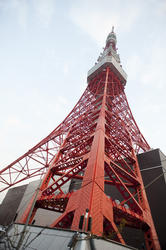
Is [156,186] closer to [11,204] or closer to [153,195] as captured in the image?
[153,195]

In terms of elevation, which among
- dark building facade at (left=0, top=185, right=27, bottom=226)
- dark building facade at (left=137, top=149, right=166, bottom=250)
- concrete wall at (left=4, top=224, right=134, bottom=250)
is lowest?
dark building facade at (left=0, top=185, right=27, bottom=226)

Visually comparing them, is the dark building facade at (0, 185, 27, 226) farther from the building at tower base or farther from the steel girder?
the steel girder

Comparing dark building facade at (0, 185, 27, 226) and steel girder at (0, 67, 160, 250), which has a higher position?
steel girder at (0, 67, 160, 250)

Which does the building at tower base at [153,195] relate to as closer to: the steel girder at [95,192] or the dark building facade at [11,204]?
the steel girder at [95,192]

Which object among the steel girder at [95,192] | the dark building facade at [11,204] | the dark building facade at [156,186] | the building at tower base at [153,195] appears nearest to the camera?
the steel girder at [95,192]

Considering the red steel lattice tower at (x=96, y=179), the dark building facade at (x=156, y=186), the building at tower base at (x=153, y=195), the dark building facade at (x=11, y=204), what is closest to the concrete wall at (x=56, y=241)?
the red steel lattice tower at (x=96, y=179)

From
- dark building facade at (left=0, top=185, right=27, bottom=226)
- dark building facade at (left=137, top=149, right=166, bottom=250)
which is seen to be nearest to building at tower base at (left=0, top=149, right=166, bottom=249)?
dark building facade at (left=137, top=149, right=166, bottom=250)

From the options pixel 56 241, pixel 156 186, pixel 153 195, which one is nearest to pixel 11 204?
pixel 153 195

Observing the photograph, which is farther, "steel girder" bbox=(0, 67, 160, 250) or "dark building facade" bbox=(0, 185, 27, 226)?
"dark building facade" bbox=(0, 185, 27, 226)

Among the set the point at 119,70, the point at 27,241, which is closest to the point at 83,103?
the point at 119,70

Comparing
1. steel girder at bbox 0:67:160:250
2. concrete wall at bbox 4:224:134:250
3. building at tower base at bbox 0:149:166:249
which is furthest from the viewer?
building at tower base at bbox 0:149:166:249

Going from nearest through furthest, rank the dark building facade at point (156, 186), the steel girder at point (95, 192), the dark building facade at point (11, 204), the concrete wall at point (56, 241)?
the concrete wall at point (56, 241)
the steel girder at point (95, 192)
the dark building facade at point (156, 186)
the dark building facade at point (11, 204)

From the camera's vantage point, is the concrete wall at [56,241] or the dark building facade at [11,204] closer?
the concrete wall at [56,241]

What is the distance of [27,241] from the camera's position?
3.79m
